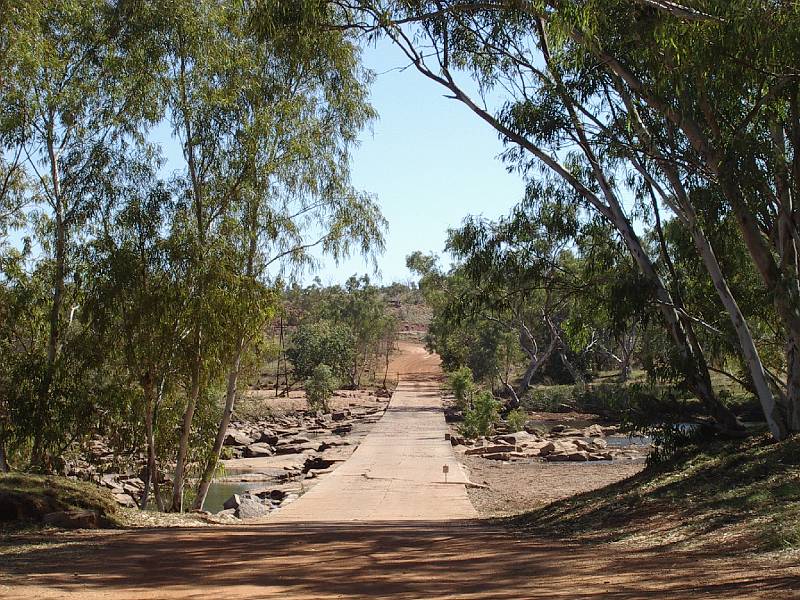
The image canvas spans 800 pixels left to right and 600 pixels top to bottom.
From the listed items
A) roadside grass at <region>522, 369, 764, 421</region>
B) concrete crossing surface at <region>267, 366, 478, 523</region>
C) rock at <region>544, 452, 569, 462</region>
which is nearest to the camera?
concrete crossing surface at <region>267, 366, 478, 523</region>

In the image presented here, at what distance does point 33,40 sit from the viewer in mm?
13844

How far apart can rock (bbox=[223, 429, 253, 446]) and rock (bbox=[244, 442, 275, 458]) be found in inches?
20.5

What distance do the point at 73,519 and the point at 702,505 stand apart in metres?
7.47

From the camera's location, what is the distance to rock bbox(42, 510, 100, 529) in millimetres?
9961

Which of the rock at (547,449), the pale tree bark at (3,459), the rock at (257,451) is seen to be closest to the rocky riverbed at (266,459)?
the rock at (257,451)

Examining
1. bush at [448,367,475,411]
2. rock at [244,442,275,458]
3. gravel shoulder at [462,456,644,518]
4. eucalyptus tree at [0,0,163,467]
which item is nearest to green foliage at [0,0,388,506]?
eucalyptus tree at [0,0,163,467]

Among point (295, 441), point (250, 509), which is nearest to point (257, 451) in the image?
point (295, 441)

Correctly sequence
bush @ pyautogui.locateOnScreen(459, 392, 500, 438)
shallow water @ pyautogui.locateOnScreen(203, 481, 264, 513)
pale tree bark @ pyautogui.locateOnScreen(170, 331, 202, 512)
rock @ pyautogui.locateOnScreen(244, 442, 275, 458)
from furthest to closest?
rock @ pyautogui.locateOnScreen(244, 442, 275, 458) < bush @ pyautogui.locateOnScreen(459, 392, 500, 438) < shallow water @ pyautogui.locateOnScreen(203, 481, 264, 513) < pale tree bark @ pyautogui.locateOnScreen(170, 331, 202, 512)

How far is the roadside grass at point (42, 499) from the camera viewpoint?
9953mm

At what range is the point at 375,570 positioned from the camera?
21.9 feet

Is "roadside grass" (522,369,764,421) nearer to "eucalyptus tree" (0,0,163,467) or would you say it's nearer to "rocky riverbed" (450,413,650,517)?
"rocky riverbed" (450,413,650,517)

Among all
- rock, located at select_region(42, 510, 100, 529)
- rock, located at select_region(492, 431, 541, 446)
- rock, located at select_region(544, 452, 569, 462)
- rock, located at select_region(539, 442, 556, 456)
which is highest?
rock, located at select_region(42, 510, 100, 529)

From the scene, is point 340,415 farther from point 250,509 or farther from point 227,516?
point 227,516

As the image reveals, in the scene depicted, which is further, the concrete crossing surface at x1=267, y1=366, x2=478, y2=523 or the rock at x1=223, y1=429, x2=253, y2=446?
the rock at x1=223, y1=429, x2=253, y2=446
